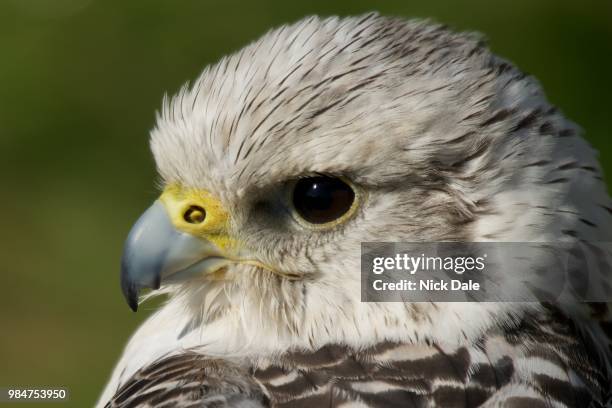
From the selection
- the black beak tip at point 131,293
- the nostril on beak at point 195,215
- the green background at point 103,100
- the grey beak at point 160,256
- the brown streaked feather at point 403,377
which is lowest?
the green background at point 103,100

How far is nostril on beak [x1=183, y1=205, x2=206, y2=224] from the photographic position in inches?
113

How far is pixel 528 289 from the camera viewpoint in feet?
8.80

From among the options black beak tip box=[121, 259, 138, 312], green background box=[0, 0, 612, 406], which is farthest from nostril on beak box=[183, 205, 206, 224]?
green background box=[0, 0, 612, 406]

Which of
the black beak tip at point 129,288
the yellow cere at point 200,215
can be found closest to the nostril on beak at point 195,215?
the yellow cere at point 200,215

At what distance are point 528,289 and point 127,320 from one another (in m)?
4.48

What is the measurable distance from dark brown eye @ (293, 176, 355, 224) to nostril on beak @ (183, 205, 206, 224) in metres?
0.30

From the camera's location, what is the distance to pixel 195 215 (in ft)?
9.41

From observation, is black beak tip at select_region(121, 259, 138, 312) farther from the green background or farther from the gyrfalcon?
the green background

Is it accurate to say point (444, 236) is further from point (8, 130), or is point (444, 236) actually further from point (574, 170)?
point (8, 130)

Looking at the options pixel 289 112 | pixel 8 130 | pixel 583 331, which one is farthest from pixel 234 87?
pixel 8 130

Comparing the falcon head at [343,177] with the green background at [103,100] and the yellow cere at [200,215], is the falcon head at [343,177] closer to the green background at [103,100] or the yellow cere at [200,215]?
the yellow cere at [200,215]

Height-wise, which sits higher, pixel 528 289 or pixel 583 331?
pixel 528 289

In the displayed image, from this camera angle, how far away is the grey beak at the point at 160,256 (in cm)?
282

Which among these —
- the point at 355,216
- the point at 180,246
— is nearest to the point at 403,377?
the point at 355,216
